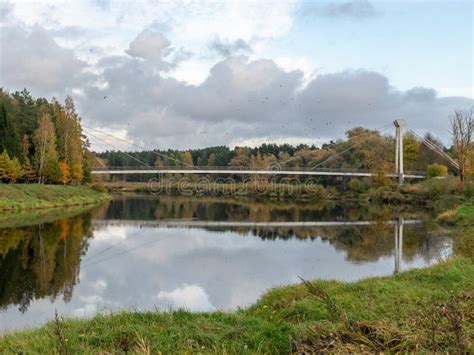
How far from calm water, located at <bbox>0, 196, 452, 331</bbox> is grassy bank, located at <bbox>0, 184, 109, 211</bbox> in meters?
5.70

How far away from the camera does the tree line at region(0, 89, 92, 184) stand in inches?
1297

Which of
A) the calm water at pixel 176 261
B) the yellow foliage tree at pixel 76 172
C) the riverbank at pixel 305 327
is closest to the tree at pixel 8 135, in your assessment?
the yellow foliage tree at pixel 76 172

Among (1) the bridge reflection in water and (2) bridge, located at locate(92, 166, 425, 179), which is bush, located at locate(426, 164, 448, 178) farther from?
(1) the bridge reflection in water

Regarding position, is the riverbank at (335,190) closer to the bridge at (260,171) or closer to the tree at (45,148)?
the bridge at (260,171)

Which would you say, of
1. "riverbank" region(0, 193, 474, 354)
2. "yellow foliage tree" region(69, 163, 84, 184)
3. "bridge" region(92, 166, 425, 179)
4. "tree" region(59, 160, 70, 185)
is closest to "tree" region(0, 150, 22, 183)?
"tree" region(59, 160, 70, 185)

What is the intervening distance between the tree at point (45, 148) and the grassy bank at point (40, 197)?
1.85 m

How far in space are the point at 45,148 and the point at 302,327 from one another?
3473 centimetres

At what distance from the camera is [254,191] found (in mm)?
60344

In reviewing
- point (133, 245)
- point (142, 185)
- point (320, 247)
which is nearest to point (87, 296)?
point (133, 245)

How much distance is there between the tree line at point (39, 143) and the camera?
108ft

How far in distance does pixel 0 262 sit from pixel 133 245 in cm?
543

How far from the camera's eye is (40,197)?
30.4 metres

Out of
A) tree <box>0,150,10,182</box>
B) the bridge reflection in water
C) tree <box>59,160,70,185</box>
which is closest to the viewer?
the bridge reflection in water

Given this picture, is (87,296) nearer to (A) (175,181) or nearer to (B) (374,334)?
(B) (374,334)
